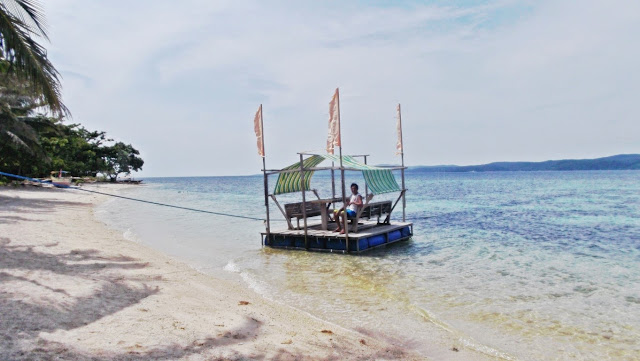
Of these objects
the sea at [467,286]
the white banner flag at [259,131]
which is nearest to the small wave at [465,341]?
the sea at [467,286]

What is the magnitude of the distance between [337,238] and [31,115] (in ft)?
90.9

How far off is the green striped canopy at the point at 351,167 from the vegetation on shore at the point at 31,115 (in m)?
6.89

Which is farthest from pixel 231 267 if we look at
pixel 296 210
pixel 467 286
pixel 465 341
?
pixel 465 341

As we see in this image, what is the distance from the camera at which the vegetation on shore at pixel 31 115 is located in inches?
356

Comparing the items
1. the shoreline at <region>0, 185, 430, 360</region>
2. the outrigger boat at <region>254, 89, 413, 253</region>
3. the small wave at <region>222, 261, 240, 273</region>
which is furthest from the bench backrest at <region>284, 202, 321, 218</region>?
the shoreline at <region>0, 185, 430, 360</region>

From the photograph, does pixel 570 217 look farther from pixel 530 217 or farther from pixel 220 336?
pixel 220 336

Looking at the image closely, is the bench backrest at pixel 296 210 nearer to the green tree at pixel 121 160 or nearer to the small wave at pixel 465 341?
the small wave at pixel 465 341

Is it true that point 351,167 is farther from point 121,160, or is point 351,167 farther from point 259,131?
point 121,160

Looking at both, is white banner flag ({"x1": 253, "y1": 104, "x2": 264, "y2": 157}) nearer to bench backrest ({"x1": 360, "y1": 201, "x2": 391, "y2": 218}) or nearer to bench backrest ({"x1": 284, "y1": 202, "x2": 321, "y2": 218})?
bench backrest ({"x1": 284, "y1": 202, "x2": 321, "y2": 218})

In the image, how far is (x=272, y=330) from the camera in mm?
5945

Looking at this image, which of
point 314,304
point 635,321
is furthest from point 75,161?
point 635,321

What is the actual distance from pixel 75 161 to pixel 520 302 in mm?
64835

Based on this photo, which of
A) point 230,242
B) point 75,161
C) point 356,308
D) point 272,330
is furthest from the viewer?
point 75,161

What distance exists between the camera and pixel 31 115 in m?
30.9
